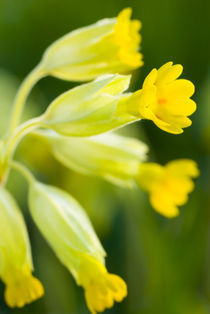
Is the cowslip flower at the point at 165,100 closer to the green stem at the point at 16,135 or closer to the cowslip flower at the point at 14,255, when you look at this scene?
the green stem at the point at 16,135

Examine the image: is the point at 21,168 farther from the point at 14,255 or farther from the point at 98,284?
the point at 98,284

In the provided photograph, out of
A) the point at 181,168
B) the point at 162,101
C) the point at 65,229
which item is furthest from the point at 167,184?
the point at 162,101

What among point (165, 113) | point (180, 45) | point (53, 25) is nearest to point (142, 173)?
point (165, 113)

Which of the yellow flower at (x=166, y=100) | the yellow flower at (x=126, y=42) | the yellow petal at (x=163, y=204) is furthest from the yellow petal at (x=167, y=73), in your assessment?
the yellow petal at (x=163, y=204)

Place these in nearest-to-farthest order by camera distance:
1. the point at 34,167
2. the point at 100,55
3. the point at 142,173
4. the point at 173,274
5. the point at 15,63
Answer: the point at 100,55
the point at 142,173
the point at 173,274
the point at 34,167
the point at 15,63

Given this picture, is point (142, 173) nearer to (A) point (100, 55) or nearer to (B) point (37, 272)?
(A) point (100, 55)
